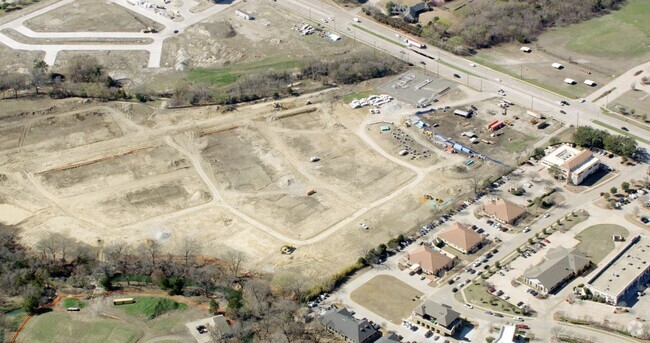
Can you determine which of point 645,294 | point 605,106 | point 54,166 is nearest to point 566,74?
point 605,106

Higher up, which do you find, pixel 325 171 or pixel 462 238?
pixel 325 171

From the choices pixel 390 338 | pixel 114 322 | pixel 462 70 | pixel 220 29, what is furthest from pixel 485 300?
pixel 220 29

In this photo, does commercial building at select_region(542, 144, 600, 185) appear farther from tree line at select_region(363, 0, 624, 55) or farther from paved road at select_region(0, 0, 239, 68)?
paved road at select_region(0, 0, 239, 68)

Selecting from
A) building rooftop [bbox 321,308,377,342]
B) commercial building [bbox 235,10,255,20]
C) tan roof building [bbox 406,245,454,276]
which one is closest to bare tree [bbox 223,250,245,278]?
building rooftop [bbox 321,308,377,342]

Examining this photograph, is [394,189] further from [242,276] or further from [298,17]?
[298,17]

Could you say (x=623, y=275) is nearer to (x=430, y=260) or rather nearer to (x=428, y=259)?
(x=430, y=260)

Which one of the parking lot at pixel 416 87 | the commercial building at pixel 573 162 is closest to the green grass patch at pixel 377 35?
the parking lot at pixel 416 87

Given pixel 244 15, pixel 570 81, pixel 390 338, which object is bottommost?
pixel 390 338
